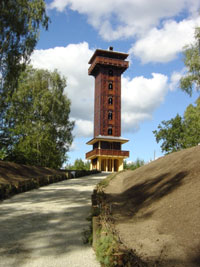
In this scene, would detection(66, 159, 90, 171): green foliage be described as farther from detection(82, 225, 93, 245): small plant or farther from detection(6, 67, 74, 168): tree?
detection(82, 225, 93, 245): small plant

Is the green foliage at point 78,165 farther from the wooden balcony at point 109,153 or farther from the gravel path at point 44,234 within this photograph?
the gravel path at point 44,234

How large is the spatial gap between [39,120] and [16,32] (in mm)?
19925

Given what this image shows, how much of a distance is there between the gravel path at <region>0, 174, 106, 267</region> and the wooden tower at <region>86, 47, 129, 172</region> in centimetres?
3759

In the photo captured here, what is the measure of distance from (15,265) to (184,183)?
6397mm

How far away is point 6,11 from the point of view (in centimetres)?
1688

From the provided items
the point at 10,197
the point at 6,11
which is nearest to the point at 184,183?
the point at 10,197

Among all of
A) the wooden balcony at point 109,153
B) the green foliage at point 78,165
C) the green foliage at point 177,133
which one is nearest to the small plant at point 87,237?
the green foliage at point 177,133

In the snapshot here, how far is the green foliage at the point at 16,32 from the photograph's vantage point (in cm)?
1742

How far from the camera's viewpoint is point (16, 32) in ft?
60.3

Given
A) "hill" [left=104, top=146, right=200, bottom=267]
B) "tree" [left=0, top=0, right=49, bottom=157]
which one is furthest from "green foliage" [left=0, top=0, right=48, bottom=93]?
"hill" [left=104, top=146, right=200, bottom=267]

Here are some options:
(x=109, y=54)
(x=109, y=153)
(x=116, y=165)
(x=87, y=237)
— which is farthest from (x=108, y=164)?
(x=87, y=237)

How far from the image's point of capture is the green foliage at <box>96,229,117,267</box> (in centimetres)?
486

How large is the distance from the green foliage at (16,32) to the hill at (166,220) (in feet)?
40.2

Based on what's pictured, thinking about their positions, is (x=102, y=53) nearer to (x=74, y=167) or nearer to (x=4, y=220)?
(x=74, y=167)
